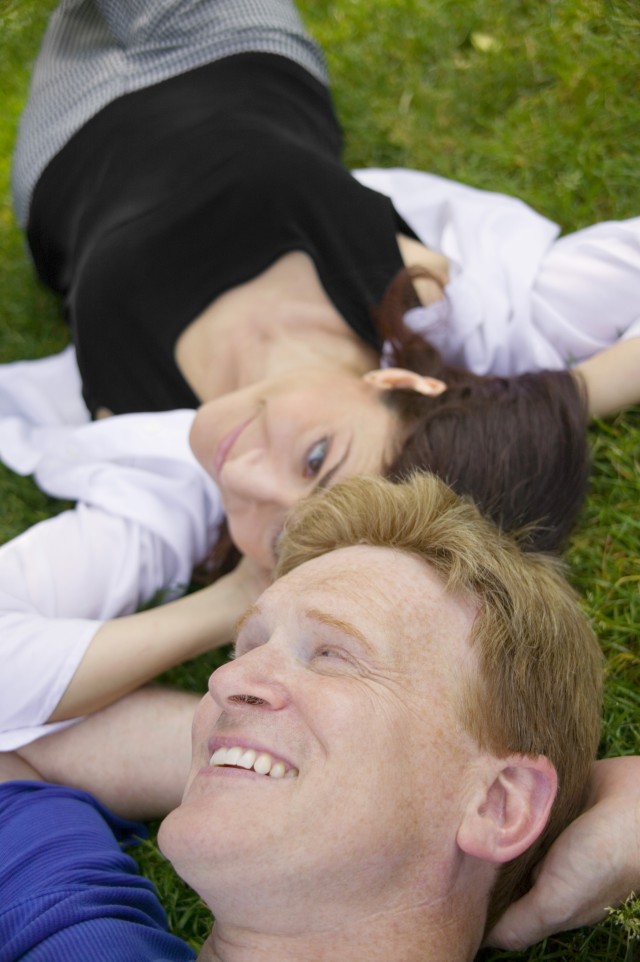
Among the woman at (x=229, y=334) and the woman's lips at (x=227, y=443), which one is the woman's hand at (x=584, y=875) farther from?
the woman's lips at (x=227, y=443)

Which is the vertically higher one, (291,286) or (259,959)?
(291,286)

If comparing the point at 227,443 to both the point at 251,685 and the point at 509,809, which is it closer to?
the point at 251,685

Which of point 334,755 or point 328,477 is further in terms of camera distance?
point 328,477

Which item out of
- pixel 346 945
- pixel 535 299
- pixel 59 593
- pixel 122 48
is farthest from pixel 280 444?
pixel 122 48

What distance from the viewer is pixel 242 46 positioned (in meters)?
4.17

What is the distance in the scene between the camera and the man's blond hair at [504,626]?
2107mm

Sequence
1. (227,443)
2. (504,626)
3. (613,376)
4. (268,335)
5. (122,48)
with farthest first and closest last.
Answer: (122,48)
(268,335)
(613,376)
(227,443)
(504,626)

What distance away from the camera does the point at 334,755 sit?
1.92 metres

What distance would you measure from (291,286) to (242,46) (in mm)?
1291

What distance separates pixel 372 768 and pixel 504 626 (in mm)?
467

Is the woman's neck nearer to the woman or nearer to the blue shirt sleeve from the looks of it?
the woman

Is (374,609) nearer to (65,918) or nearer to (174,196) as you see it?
(65,918)

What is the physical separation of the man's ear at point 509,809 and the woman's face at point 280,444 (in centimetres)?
111

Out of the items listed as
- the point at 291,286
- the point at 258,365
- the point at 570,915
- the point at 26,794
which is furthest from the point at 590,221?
the point at 26,794
